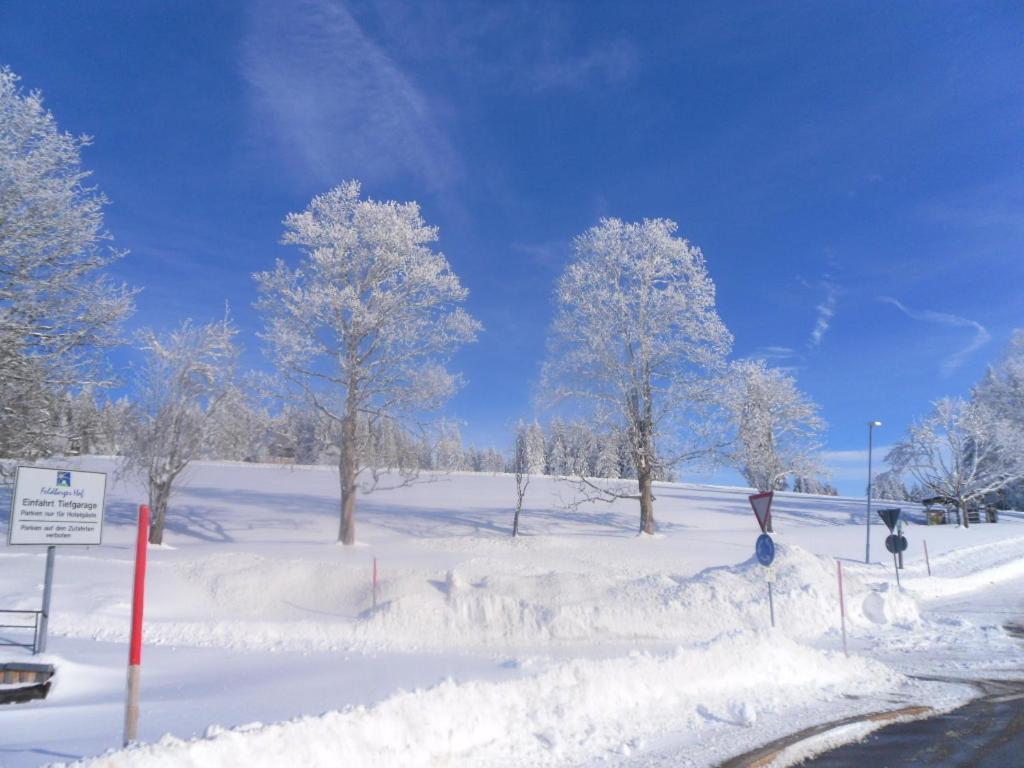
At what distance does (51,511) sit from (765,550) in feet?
37.7

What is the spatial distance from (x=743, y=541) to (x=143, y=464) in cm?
2241

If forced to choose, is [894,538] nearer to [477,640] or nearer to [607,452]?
[607,452]

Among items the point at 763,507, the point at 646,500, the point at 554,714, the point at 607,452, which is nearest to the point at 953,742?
the point at 554,714

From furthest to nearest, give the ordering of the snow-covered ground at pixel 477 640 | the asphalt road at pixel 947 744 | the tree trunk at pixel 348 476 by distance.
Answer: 1. the tree trunk at pixel 348 476
2. the asphalt road at pixel 947 744
3. the snow-covered ground at pixel 477 640

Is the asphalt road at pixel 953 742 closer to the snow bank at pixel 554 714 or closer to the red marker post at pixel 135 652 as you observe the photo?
the snow bank at pixel 554 714

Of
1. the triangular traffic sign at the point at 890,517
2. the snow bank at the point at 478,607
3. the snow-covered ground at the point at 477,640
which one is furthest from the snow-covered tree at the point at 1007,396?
the snow bank at the point at 478,607

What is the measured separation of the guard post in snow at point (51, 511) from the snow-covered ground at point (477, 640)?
160 centimetres

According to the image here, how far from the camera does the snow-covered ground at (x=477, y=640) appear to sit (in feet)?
21.7

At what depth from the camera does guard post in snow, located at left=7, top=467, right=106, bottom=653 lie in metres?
10.5

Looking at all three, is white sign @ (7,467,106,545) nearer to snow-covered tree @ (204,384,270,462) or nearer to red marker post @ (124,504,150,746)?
red marker post @ (124,504,150,746)

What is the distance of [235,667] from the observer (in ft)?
33.7

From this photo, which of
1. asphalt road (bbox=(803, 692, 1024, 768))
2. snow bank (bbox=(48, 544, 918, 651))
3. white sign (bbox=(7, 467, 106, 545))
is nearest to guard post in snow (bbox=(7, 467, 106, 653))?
white sign (bbox=(7, 467, 106, 545))

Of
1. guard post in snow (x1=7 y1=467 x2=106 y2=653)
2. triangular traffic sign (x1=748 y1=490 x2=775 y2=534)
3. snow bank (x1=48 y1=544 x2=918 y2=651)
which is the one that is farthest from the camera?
snow bank (x1=48 y1=544 x2=918 y2=651)

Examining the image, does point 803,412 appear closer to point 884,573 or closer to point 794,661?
point 884,573
